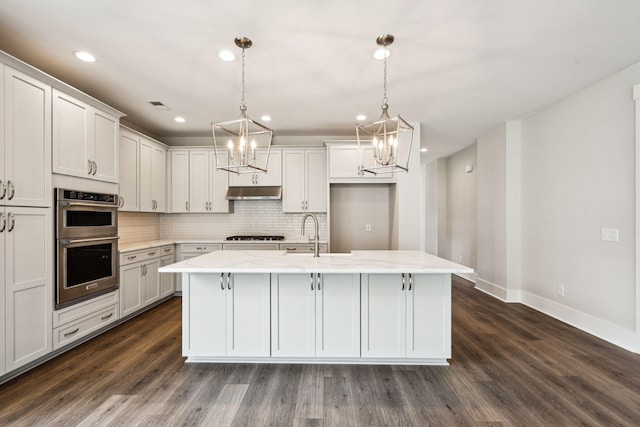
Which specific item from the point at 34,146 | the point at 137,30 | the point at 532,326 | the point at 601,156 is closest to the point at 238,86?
the point at 137,30

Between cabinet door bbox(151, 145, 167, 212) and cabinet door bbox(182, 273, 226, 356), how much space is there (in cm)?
268

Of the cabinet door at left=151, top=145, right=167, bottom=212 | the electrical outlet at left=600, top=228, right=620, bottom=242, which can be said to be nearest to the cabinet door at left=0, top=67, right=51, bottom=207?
the cabinet door at left=151, top=145, right=167, bottom=212

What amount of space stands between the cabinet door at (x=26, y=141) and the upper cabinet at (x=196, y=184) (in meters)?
2.38

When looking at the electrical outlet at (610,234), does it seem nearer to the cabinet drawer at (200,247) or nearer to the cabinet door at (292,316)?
the cabinet door at (292,316)

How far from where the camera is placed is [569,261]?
3.57m

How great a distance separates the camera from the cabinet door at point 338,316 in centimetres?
255

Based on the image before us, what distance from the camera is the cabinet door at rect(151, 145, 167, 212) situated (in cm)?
466

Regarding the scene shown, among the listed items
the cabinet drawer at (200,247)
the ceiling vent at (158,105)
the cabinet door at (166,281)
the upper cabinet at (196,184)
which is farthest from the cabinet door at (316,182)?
the cabinet door at (166,281)

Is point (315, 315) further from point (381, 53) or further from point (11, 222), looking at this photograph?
point (11, 222)

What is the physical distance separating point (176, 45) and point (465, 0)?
2.23m

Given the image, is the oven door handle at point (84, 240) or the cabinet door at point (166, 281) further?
the cabinet door at point (166, 281)

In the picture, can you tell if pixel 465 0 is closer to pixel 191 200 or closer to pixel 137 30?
pixel 137 30

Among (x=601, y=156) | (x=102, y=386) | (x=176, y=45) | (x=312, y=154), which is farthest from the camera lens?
(x=312, y=154)

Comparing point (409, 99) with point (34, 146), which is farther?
point (409, 99)
